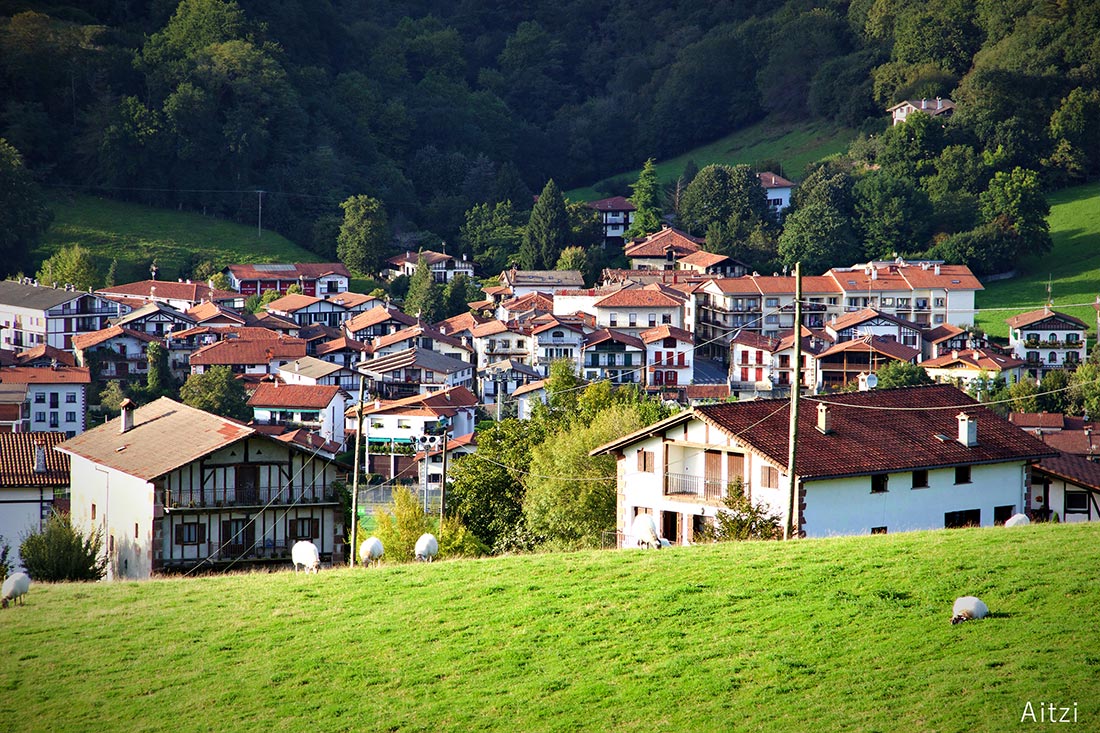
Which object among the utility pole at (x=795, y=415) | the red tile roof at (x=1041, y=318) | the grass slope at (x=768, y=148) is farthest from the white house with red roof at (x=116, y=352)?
the utility pole at (x=795, y=415)

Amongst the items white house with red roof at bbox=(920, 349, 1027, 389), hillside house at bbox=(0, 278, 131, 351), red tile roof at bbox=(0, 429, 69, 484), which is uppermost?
hillside house at bbox=(0, 278, 131, 351)

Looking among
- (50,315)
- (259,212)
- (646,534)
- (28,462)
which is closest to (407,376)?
(50,315)

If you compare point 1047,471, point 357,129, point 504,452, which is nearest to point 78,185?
point 357,129

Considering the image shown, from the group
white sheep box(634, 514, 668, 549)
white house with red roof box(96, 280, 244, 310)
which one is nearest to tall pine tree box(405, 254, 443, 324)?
white house with red roof box(96, 280, 244, 310)

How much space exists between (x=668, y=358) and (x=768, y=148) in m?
46.2

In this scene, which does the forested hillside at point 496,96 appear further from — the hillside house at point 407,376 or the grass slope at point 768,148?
the hillside house at point 407,376

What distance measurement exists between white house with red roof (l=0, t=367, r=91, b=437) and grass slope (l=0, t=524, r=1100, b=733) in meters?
42.8

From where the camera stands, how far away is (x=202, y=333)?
2908 inches

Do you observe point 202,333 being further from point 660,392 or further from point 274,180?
point 274,180

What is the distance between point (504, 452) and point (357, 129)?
263 ft

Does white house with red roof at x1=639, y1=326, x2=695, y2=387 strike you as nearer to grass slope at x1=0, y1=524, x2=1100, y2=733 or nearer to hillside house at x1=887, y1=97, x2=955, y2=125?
hillside house at x1=887, y1=97, x2=955, y2=125

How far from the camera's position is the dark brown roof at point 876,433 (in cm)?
2331

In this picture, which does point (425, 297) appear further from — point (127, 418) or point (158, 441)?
point (158, 441)

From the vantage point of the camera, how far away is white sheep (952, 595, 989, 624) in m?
14.6
